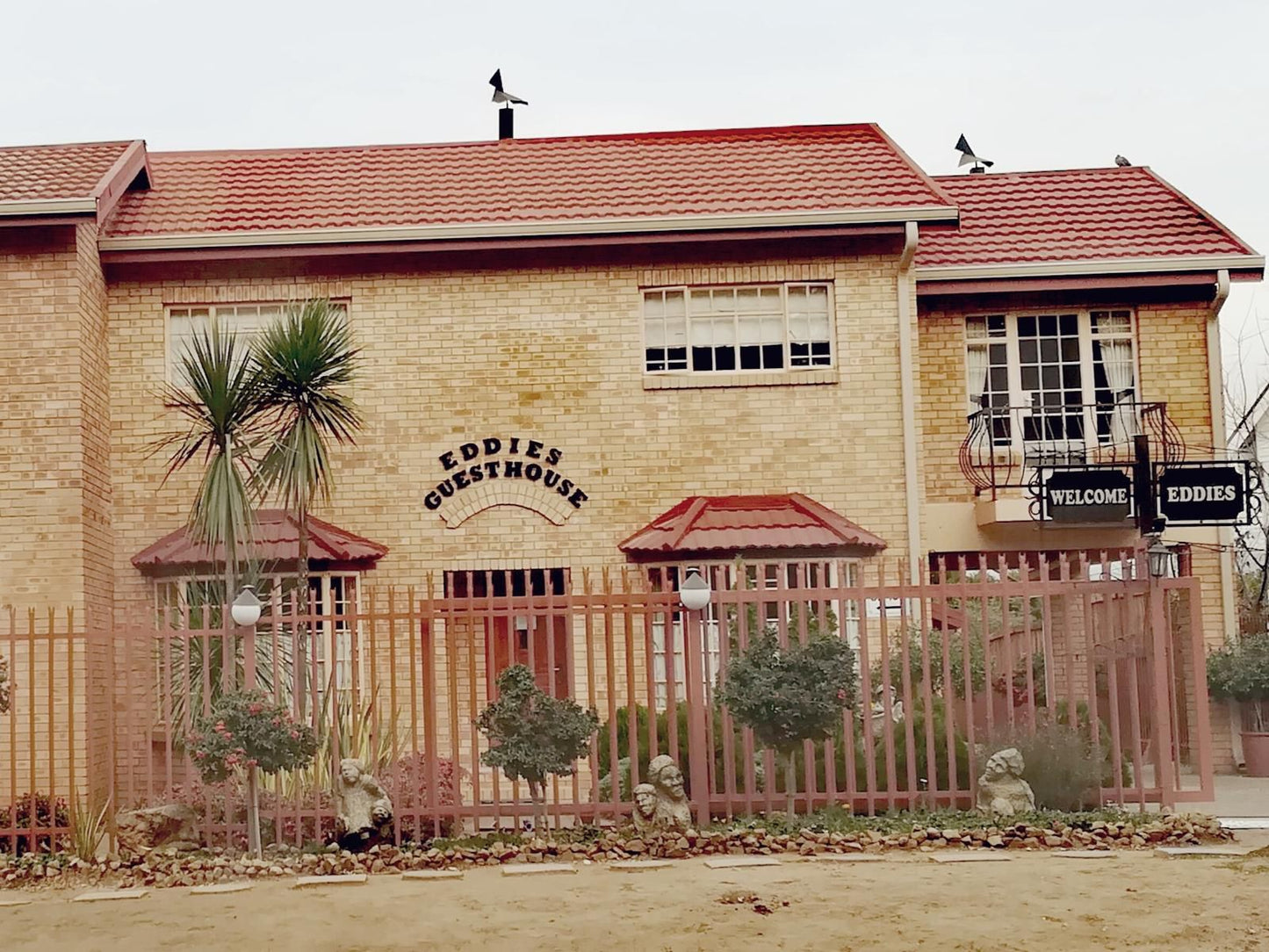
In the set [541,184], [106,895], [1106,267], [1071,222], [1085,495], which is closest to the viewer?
[106,895]

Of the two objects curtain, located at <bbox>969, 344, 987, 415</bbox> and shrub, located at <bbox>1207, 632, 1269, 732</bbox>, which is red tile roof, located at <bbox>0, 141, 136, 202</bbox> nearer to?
curtain, located at <bbox>969, 344, 987, 415</bbox>

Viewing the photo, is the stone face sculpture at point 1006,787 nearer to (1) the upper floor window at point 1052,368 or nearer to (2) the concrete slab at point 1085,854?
(2) the concrete slab at point 1085,854

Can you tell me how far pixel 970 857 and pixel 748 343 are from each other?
22.9ft

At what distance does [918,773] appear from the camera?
12.4m

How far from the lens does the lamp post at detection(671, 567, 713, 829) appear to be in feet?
37.2

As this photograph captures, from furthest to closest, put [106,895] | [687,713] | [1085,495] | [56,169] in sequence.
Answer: [56,169] → [1085,495] → [687,713] → [106,895]

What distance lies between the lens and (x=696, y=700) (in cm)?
1135

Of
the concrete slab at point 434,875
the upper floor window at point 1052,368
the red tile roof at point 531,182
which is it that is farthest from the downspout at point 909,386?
the concrete slab at point 434,875


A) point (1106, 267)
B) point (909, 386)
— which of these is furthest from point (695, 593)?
point (1106, 267)

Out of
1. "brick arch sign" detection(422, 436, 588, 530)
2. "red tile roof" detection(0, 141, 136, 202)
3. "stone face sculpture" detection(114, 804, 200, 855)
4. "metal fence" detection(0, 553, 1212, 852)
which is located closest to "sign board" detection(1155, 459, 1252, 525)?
"metal fence" detection(0, 553, 1212, 852)

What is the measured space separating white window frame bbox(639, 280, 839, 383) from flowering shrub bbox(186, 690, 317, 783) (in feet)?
20.4

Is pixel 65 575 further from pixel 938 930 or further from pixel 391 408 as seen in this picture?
pixel 938 930

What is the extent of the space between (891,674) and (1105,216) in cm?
647

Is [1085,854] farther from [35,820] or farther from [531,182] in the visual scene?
[531,182]
